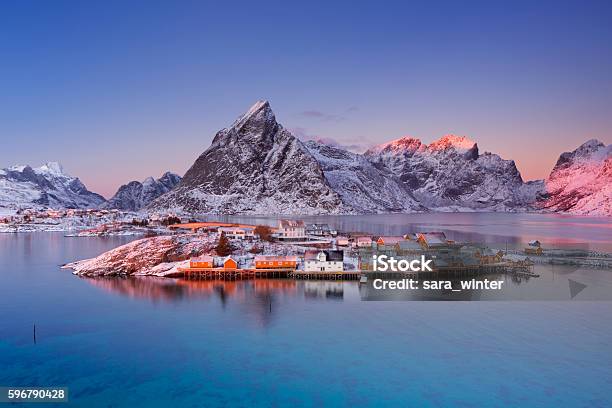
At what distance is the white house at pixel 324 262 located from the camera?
194 feet

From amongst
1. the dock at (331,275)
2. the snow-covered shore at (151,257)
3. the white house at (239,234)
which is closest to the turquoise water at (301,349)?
the dock at (331,275)

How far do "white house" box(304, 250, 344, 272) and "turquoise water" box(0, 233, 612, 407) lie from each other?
856 centimetres

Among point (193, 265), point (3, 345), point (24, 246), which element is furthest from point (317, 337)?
point (24, 246)

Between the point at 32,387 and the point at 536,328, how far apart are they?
33.5 m

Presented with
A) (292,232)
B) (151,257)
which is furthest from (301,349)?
(292,232)

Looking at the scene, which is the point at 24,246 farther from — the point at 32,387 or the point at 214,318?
the point at 32,387

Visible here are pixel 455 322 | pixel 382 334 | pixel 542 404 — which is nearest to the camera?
pixel 542 404

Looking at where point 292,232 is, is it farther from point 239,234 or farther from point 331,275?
point 331,275

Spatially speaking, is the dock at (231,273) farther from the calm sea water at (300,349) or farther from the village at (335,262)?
the calm sea water at (300,349)

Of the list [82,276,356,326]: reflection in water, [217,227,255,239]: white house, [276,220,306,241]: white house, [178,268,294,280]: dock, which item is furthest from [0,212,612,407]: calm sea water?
[276,220,306,241]: white house

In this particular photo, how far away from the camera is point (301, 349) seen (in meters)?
32.6

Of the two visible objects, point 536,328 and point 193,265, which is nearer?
point 536,328

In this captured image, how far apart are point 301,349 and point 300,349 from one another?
0.07m

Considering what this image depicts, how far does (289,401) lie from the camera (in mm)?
25172
